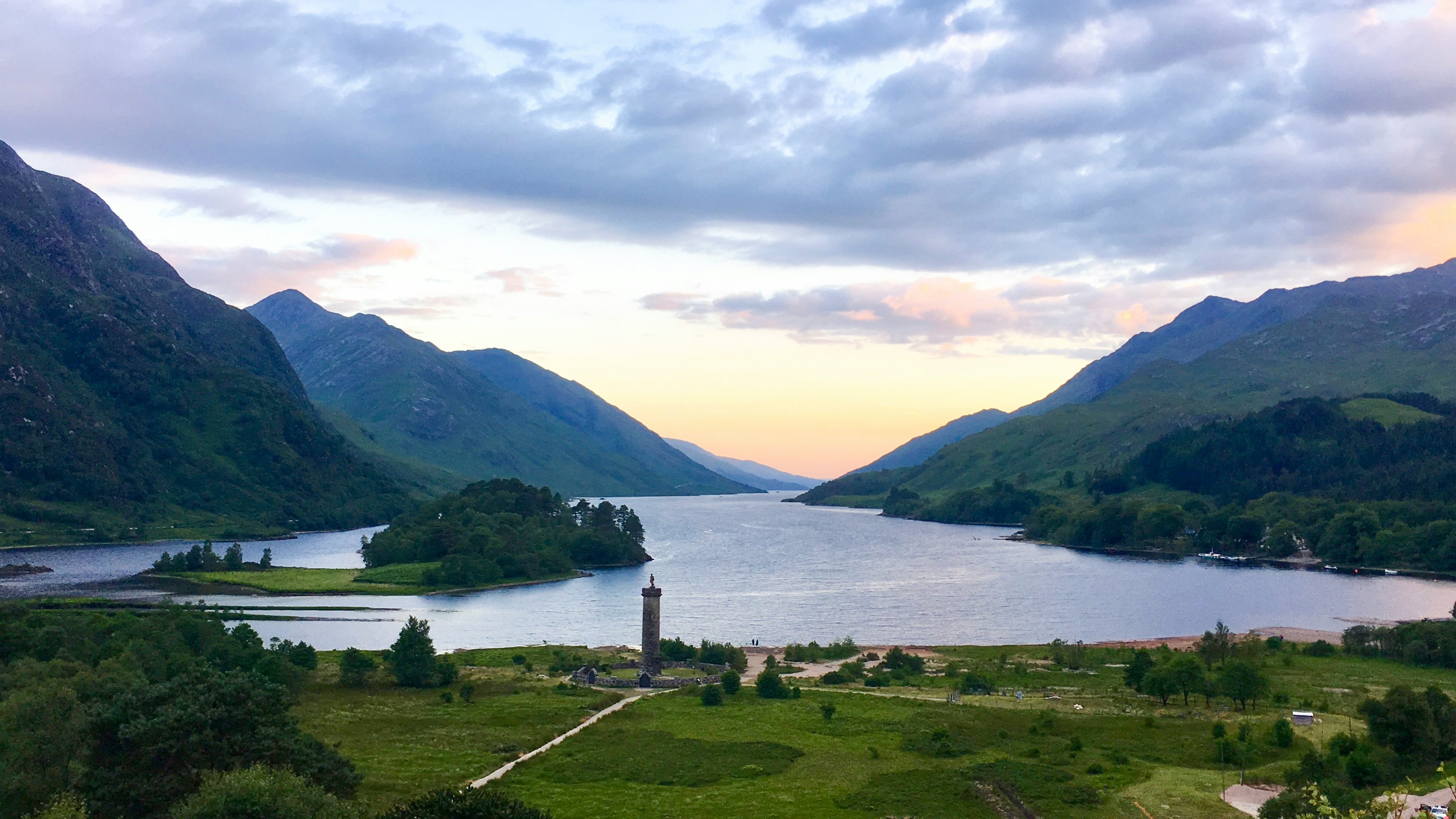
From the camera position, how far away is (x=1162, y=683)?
82.9 m

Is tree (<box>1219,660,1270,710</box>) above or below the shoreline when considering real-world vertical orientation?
above

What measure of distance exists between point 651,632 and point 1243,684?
4841 cm

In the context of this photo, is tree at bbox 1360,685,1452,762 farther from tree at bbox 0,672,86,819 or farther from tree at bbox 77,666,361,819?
tree at bbox 0,672,86,819

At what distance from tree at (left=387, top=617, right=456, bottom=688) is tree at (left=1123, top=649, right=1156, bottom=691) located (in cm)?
5847

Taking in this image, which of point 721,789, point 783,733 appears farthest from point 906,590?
point 721,789

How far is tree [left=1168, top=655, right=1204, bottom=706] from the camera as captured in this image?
273 feet

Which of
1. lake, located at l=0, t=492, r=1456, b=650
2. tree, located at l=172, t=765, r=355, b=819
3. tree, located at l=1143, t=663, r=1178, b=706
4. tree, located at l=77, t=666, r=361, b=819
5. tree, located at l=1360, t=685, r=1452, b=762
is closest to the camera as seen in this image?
tree, located at l=172, t=765, r=355, b=819

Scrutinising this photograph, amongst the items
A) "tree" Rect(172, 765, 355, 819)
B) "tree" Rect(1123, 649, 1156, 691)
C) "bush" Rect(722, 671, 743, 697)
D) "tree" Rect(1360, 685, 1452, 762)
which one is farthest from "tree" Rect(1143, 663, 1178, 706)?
"tree" Rect(172, 765, 355, 819)

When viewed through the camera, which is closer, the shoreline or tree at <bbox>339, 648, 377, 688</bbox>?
tree at <bbox>339, 648, 377, 688</bbox>

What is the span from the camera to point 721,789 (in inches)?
2275

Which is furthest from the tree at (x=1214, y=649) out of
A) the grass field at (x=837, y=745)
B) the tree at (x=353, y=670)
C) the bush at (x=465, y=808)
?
the bush at (x=465, y=808)

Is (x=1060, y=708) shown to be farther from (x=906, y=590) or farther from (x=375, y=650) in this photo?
(x=906, y=590)

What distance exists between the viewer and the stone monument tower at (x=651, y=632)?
9262 cm

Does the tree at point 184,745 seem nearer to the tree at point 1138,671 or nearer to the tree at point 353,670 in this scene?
the tree at point 353,670
